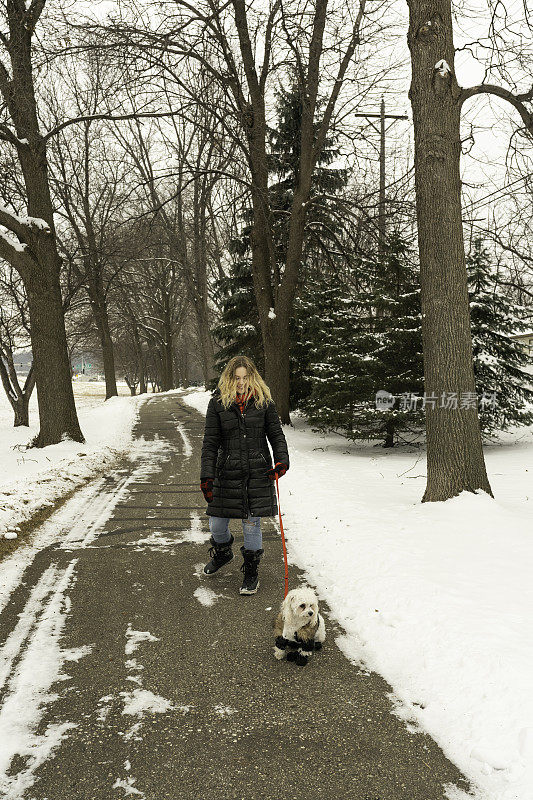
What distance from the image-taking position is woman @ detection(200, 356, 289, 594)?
4574 mm

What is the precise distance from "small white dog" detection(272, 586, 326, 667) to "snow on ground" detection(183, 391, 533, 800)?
0.33 m

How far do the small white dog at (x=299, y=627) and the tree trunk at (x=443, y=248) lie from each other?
345 centimetres

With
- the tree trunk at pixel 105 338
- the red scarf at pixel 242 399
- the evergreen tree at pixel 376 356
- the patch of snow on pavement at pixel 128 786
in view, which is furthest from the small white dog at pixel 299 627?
the tree trunk at pixel 105 338

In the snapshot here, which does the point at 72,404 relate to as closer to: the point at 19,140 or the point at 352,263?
the point at 19,140

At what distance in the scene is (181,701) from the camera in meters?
2.99

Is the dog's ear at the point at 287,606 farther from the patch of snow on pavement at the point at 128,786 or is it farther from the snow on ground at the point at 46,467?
the snow on ground at the point at 46,467

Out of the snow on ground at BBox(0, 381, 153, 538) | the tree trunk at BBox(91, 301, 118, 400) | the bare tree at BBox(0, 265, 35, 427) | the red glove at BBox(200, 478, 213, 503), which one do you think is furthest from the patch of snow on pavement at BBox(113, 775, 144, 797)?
the tree trunk at BBox(91, 301, 118, 400)

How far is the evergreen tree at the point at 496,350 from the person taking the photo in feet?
35.3

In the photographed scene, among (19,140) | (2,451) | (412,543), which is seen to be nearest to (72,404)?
(2,451)

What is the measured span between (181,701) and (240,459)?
2.02 metres

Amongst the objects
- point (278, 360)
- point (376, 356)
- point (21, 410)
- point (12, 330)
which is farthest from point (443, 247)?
point (21, 410)

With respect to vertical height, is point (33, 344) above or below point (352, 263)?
below

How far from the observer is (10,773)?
2.44 m

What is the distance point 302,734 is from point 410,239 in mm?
10080
